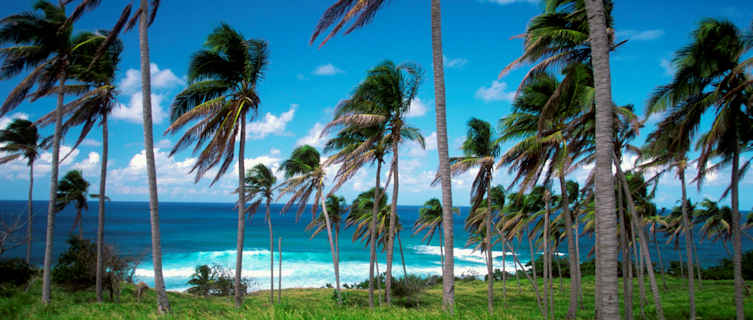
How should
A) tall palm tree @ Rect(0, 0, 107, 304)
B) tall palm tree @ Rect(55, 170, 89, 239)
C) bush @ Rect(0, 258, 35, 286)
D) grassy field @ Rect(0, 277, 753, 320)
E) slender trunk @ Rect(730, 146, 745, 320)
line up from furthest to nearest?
tall palm tree @ Rect(55, 170, 89, 239) → bush @ Rect(0, 258, 35, 286) → tall palm tree @ Rect(0, 0, 107, 304) → slender trunk @ Rect(730, 146, 745, 320) → grassy field @ Rect(0, 277, 753, 320)

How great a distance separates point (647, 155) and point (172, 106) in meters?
13.1

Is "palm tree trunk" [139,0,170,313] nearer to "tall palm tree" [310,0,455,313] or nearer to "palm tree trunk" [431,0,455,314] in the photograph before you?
"tall palm tree" [310,0,455,313]

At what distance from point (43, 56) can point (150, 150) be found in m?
6.48

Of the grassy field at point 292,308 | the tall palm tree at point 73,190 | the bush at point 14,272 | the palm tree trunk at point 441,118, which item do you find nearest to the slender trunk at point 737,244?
the grassy field at point 292,308

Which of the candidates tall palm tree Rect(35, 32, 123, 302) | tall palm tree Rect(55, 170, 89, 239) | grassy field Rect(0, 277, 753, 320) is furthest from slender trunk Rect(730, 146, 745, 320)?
tall palm tree Rect(55, 170, 89, 239)

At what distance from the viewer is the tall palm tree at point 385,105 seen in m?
11.2

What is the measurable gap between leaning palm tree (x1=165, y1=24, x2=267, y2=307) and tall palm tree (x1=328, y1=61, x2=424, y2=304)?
271 centimetres

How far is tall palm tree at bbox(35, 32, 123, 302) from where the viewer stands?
36.9ft

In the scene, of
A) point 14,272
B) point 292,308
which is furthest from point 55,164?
point 292,308

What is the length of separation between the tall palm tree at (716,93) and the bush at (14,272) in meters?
22.6

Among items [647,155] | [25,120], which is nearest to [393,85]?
[647,155]

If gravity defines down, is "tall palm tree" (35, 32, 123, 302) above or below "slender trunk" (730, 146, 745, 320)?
above

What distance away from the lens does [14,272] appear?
14.3 meters

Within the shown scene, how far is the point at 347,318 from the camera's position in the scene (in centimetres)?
489
